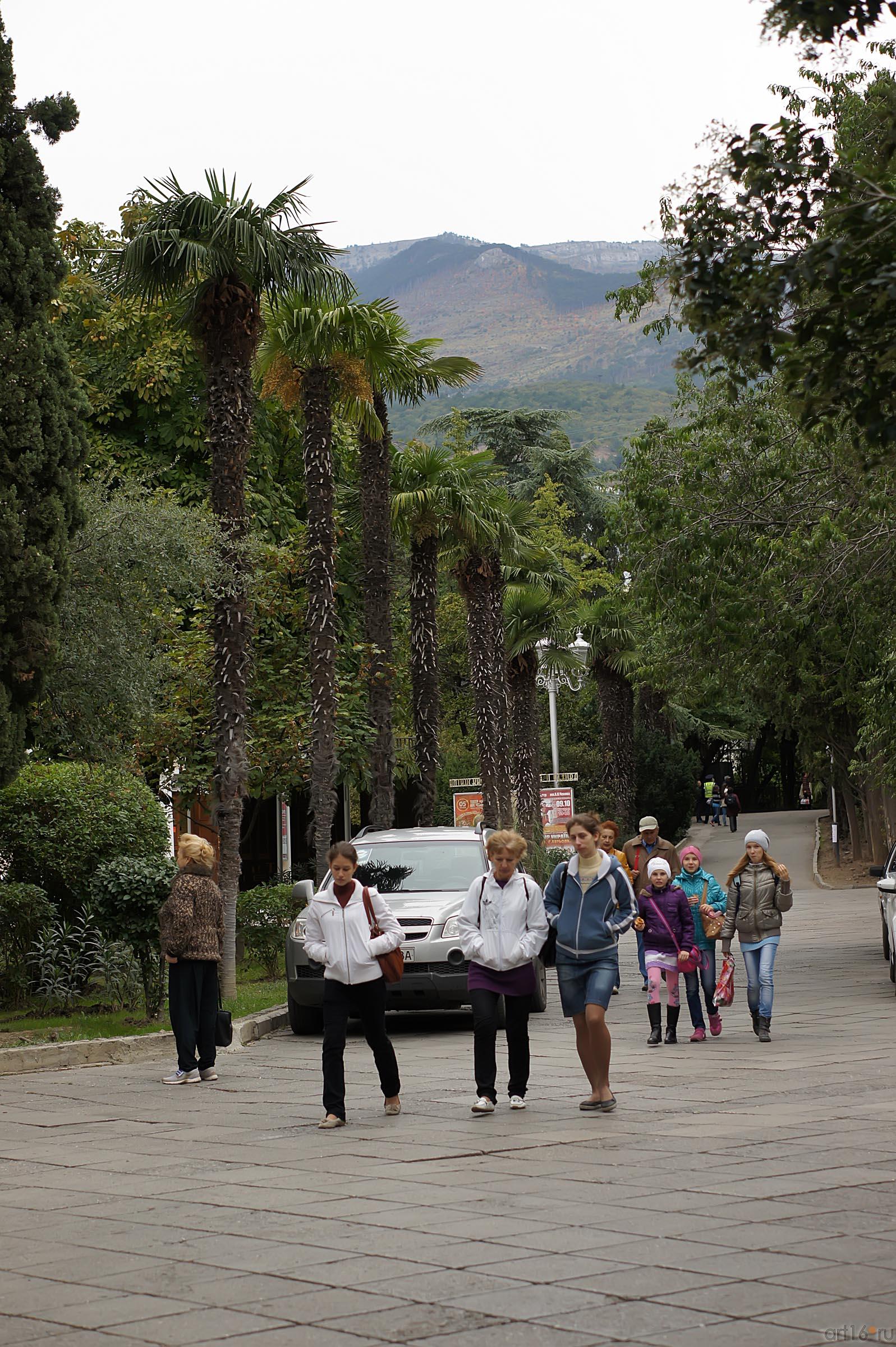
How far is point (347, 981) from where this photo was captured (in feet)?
33.1

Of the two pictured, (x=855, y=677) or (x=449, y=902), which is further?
(x=855, y=677)

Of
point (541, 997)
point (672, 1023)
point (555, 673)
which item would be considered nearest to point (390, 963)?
point (672, 1023)

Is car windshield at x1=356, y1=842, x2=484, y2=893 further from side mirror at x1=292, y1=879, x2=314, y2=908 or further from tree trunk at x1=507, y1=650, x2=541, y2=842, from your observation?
tree trunk at x1=507, y1=650, x2=541, y2=842

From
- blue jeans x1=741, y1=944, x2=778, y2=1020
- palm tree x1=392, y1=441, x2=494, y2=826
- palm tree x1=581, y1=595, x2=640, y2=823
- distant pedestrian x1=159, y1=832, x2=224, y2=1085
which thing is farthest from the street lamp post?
distant pedestrian x1=159, y1=832, x2=224, y2=1085

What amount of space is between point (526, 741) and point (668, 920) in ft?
78.1

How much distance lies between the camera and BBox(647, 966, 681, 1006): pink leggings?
13.8 meters

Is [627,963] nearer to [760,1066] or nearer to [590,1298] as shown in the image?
[760,1066]

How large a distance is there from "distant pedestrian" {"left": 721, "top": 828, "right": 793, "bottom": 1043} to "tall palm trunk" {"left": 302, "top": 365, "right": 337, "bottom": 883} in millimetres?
8765

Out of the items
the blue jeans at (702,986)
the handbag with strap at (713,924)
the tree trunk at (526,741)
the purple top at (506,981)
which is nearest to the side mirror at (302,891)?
the blue jeans at (702,986)

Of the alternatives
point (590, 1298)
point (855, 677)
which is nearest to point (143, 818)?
point (590, 1298)

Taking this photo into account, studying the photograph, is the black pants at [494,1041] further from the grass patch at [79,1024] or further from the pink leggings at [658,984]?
the grass patch at [79,1024]

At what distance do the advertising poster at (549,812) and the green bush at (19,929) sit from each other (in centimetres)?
1463

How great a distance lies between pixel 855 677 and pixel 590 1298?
24.2 m

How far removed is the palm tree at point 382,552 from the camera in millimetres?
24250
